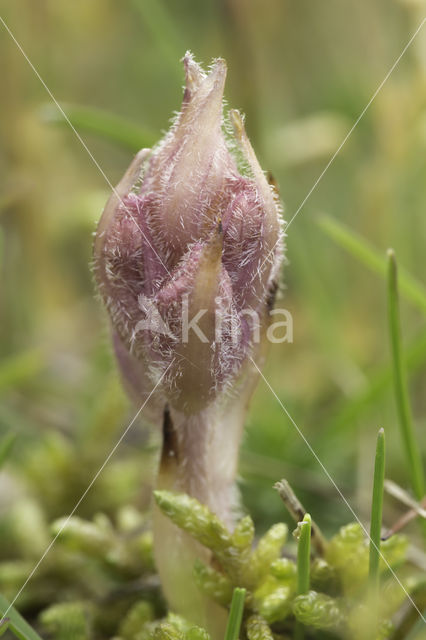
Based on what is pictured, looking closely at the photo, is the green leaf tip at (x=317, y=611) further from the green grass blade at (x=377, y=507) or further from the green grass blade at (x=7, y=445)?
the green grass blade at (x=7, y=445)

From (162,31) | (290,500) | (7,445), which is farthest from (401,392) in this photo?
(162,31)

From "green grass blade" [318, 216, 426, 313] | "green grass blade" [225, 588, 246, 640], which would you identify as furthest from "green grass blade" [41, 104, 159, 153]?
"green grass blade" [225, 588, 246, 640]

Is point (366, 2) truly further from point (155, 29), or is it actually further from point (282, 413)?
point (282, 413)

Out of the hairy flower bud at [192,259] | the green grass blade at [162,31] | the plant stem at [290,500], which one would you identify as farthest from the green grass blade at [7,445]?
the green grass blade at [162,31]

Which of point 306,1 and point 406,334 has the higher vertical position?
point 306,1

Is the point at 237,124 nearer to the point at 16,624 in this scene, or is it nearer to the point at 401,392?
the point at 401,392

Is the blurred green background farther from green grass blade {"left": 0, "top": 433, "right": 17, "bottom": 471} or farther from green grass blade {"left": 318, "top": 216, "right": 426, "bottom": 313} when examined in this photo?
green grass blade {"left": 0, "top": 433, "right": 17, "bottom": 471}

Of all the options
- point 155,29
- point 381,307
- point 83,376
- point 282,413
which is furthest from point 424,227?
point 83,376

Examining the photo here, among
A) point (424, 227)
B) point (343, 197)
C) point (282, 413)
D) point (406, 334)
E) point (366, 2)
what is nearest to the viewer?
point (282, 413)
